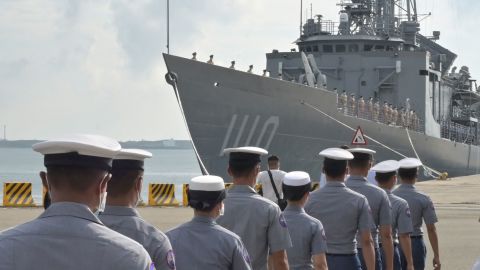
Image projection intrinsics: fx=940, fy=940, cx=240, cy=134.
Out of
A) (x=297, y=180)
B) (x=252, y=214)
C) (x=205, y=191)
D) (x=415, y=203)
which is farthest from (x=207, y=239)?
(x=415, y=203)

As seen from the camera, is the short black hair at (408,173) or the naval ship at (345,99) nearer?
the short black hair at (408,173)

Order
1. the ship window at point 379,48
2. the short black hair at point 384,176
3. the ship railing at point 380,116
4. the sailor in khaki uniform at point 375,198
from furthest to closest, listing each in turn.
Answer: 1. the ship window at point 379,48
2. the ship railing at point 380,116
3. the short black hair at point 384,176
4. the sailor in khaki uniform at point 375,198

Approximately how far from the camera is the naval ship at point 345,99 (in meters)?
26.2

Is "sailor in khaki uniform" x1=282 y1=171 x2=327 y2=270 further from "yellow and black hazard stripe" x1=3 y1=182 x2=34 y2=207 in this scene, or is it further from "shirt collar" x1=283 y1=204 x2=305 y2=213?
"yellow and black hazard stripe" x1=3 y1=182 x2=34 y2=207

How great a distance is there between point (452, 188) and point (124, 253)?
89.9 ft

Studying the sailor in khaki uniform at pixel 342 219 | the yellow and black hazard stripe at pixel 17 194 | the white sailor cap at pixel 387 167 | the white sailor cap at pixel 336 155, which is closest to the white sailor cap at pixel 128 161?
the white sailor cap at pixel 336 155

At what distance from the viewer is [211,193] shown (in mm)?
4074

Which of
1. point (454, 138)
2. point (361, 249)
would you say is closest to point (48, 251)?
point (361, 249)

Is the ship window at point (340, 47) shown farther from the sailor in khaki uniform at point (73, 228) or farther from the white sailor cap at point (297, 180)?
the sailor in khaki uniform at point (73, 228)

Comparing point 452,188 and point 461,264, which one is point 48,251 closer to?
point 461,264

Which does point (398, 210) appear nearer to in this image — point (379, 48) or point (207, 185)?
point (207, 185)

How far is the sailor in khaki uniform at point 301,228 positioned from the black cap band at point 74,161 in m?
2.78

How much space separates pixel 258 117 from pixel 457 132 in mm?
19462

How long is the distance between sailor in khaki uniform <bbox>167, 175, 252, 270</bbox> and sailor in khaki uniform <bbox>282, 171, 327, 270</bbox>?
1203mm
